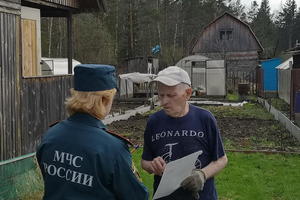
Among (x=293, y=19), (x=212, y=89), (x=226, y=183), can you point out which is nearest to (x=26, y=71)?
(x=226, y=183)

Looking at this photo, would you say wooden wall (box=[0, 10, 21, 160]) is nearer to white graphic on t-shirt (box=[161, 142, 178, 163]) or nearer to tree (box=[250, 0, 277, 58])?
white graphic on t-shirt (box=[161, 142, 178, 163])

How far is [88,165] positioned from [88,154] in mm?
55

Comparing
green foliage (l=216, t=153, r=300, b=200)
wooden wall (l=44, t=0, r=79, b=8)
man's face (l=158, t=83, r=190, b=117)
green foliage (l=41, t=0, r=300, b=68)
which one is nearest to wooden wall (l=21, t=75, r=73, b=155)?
wooden wall (l=44, t=0, r=79, b=8)

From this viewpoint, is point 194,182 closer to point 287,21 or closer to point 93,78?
point 93,78

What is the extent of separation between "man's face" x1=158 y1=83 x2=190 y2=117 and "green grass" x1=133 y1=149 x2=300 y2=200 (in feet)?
13.5

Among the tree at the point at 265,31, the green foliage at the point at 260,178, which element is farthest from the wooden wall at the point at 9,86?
the tree at the point at 265,31

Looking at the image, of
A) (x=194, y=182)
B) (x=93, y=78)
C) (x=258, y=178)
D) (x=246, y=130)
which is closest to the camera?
(x=93, y=78)

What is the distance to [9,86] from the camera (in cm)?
803

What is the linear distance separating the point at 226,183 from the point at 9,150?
3.98 metres

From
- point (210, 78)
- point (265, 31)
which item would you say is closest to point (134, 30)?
point (210, 78)

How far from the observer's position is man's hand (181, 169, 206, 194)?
297cm

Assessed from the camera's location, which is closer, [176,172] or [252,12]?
[176,172]

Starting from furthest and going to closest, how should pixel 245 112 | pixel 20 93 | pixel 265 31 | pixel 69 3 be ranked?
pixel 265 31 → pixel 245 112 → pixel 69 3 → pixel 20 93

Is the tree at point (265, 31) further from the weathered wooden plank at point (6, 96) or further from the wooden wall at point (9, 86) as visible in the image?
the weathered wooden plank at point (6, 96)
